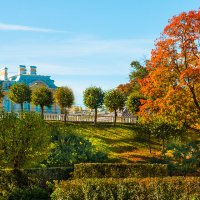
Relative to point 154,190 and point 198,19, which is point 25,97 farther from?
point 154,190

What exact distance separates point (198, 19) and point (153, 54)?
13.5ft

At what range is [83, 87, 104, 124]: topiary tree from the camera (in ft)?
150

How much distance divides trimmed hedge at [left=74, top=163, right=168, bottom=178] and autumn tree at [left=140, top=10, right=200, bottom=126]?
8.53m

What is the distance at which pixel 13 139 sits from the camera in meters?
19.3

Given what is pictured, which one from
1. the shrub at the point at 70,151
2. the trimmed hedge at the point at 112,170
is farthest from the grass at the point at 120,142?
the trimmed hedge at the point at 112,170

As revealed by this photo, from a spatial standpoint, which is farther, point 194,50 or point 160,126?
point 160,126

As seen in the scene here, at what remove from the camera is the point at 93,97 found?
151 ft

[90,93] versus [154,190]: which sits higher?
[90,93]

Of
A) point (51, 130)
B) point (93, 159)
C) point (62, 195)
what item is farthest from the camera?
point (51, 130)

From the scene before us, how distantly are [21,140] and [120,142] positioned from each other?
806 inches

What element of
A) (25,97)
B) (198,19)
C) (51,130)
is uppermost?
(198,19)

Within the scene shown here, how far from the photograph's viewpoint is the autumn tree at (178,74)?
94.9ft

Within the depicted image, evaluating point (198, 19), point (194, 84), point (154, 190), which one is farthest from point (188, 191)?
point (198, 19)

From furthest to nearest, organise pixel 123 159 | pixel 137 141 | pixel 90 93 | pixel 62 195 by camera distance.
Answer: pixel 90 93 < pixel 137 141 < pixel 123 159 < pixel 62 195
